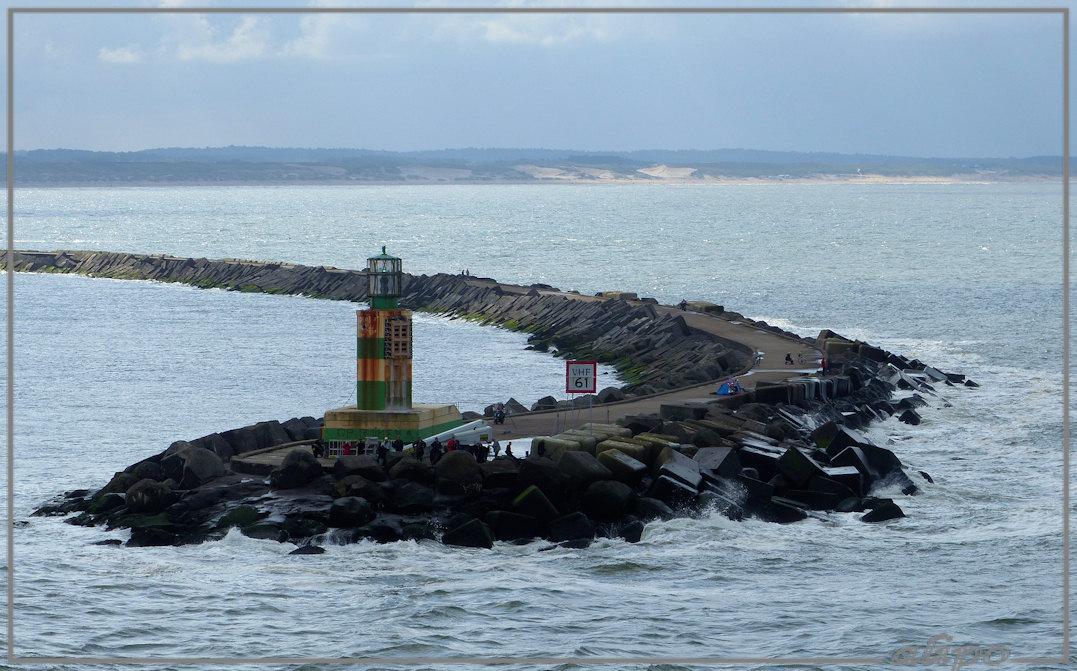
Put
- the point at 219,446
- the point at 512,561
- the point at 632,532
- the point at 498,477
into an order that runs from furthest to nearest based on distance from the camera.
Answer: the point at 219,446 → the point at 498,477 → the point at 632,532 → the point at 512,561

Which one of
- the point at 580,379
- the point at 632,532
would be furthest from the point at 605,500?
the point at 580,379

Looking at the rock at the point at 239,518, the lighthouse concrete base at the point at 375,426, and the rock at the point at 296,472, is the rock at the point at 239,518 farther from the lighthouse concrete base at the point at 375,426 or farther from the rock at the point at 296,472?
the lighthouse concrete base at the point at 375,426

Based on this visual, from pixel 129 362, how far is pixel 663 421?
34.0 m

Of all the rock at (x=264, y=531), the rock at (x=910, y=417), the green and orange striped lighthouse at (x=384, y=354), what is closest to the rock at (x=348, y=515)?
the rock at (x=264, y=531)

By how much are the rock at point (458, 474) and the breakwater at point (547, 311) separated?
11.8 metres

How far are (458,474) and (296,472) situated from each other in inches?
113

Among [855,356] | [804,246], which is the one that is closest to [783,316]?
[855,356]

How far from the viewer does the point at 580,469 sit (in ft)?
76.6

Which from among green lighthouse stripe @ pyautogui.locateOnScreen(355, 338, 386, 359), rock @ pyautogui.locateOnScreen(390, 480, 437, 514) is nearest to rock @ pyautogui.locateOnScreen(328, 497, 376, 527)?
rock @ pyautogui.locateOnScreen(390, 480, 437, 514)

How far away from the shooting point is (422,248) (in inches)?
5344

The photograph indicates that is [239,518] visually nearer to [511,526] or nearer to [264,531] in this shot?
[264,531]

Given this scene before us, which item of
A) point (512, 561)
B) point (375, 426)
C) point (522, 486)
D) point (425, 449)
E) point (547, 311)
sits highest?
point (547, 311)

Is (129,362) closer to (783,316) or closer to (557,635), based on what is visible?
(783,316)

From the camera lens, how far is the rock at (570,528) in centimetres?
2248
